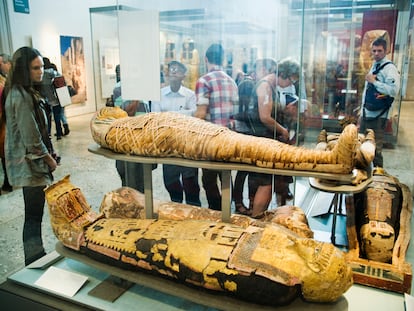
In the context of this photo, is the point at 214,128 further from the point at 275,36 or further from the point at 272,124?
the point at 275,36

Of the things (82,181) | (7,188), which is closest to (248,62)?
(82,181)

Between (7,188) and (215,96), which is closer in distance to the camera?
(215,96)

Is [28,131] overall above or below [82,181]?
above

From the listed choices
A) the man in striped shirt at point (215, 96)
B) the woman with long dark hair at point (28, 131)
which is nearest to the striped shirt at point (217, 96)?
the man in striped shirt at point (215, 96)

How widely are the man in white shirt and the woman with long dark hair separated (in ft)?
2.19

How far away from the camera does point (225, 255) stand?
1425 mm

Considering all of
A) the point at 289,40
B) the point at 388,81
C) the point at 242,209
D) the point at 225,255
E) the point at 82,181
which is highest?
the point at 289,40

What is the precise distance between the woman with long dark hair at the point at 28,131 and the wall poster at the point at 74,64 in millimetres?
285

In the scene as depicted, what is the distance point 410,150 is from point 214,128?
70.2 inches

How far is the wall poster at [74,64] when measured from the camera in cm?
256

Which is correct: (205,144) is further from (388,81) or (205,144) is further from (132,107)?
(388,81)

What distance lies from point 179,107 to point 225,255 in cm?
101

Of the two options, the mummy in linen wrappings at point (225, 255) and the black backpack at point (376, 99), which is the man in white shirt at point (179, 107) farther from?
the black backpack at point (376, 99)

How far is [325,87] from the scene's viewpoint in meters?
2.80
